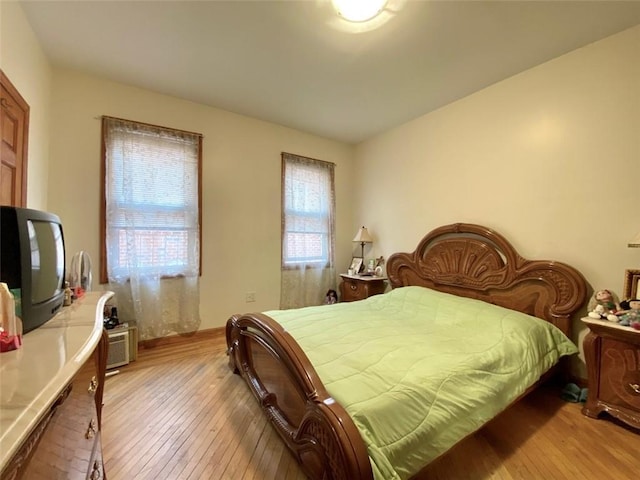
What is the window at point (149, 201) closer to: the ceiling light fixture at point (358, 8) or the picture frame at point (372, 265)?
the ceiling light fixture at point (358, 8)

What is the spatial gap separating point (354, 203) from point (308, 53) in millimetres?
2405

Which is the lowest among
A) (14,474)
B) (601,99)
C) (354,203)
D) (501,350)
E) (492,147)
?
(501,350)

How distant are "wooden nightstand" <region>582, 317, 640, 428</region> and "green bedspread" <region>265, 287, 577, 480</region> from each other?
0.21 m

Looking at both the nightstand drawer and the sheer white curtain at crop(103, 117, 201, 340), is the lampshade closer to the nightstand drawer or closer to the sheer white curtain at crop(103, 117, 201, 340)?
the sheer white curtain at crop(103, 117, 201, 340)

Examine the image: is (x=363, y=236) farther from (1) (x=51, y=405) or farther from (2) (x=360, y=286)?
(1) (x=51, y=405)

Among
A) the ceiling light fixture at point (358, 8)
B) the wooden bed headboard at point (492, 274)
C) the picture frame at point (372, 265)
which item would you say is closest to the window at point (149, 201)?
the ceiling light fixture at point (358, 8)

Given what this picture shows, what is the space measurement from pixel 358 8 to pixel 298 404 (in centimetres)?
235

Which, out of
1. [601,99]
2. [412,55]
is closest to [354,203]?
[412,55]

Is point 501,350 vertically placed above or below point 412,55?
below

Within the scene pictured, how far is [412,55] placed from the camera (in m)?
2.20

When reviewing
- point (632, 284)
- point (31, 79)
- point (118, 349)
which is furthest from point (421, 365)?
point (31, 79)

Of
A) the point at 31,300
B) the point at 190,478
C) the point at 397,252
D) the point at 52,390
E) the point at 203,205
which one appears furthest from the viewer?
the point at 397,252

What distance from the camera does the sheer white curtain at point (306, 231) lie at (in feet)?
12.1

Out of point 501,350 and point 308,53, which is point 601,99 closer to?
point 501,350
